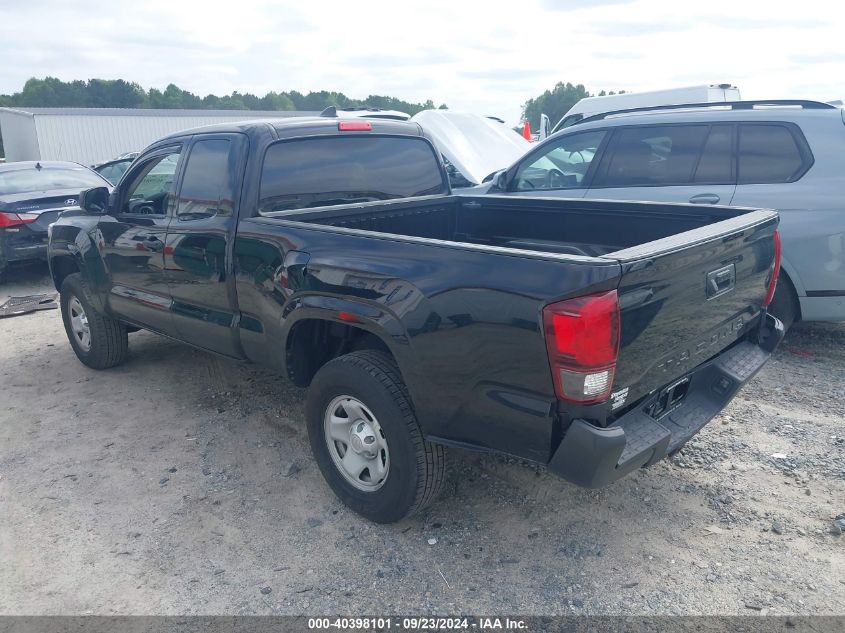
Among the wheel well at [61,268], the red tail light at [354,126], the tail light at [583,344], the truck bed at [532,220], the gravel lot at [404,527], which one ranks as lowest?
the gravel lot at [404,527]

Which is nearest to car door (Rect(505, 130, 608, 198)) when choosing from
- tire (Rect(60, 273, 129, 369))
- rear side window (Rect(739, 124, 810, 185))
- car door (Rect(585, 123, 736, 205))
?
car door (Rect(585, 123, 736, 205))

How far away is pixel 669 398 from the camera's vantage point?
301 cm

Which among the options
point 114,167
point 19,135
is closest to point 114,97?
point 19,135

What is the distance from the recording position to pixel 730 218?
3.50 meters

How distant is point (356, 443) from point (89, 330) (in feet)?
10.7

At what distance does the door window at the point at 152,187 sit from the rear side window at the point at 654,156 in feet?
11.6

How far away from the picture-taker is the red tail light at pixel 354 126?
4.16 meters

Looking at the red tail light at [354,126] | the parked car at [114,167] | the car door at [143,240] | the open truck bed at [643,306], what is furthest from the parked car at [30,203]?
the open truck bed at [643,306]

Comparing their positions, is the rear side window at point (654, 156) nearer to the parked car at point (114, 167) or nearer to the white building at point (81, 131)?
the parked car at point (114, 167)

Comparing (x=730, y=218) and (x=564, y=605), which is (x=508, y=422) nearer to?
(x=564, y=605)

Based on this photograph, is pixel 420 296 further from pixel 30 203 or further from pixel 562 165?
pixel 30 203

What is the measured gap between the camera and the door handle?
207 inches

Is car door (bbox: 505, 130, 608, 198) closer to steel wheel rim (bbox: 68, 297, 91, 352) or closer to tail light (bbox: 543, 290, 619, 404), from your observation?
tail light (bbox: 543, 290, 619, 404)

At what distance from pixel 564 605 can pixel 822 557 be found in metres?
1.20
